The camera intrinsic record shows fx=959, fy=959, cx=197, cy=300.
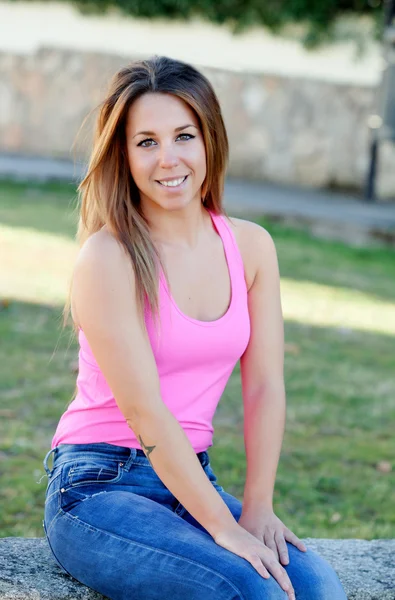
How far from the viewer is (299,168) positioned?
10.6 meters

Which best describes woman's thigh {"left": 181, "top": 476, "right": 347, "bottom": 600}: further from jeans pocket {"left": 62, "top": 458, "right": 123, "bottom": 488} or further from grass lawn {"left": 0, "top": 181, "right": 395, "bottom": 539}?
grass lawn {"left": 0, "top": 181, "right": 395, "bottom": 539}

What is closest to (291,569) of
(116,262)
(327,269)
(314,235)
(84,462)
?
(84,462)

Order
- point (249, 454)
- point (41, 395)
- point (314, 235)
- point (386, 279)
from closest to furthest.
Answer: point (249, 454) < point (41, 395) < point (386, 279) < point (314, 235)

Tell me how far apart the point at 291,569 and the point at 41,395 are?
2.24m

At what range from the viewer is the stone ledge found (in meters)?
2.10

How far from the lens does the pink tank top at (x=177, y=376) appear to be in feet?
7.17

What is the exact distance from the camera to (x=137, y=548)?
6.50 ft

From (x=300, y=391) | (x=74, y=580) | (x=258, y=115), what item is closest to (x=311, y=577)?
(x=74, y=580)

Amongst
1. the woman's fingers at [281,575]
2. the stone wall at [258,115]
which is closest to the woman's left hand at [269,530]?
the woman's fingers at [281,575]

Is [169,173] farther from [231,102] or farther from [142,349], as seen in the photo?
[231,102]

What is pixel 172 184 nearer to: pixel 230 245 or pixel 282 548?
pixel 230 245

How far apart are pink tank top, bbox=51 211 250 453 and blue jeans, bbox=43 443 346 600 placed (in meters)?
0.05

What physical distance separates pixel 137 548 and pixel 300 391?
102 inches

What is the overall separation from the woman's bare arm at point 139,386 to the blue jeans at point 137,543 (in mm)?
63
